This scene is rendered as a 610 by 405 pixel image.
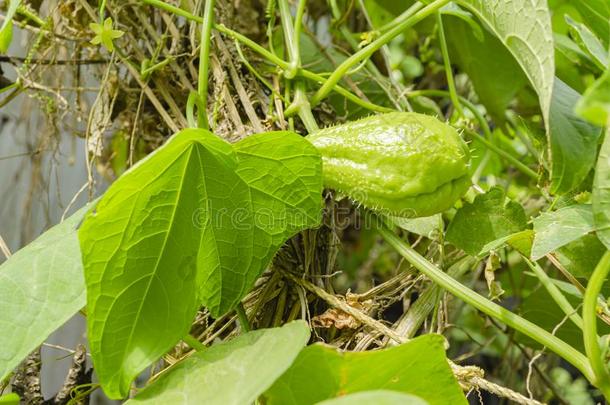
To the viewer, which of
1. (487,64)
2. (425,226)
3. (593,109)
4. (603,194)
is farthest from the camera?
(487,64)

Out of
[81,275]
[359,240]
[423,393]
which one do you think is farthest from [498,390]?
[359,240]

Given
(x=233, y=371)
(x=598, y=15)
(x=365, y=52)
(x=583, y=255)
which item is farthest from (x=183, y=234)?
(x=598, y=15)

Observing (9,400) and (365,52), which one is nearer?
(9,400)

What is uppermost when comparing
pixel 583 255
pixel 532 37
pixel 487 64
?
pixel 532 37

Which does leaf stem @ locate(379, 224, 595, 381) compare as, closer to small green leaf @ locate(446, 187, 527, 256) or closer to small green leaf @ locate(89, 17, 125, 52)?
small green leaf @ locate(446, 187, 527, 256)

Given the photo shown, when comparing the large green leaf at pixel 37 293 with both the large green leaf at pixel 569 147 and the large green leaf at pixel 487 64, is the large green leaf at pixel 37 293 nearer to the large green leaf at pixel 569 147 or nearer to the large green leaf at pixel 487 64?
the large green leaf at pixel 569 147

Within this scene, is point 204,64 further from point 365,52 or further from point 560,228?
point 560,228

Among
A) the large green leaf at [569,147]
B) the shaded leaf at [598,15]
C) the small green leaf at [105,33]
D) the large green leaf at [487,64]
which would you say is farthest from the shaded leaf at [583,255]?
the small green leaf at [105,33]

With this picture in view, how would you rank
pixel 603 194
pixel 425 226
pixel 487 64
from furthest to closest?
pixel 487 64 < pixel 425 226 < pixel 603 194
